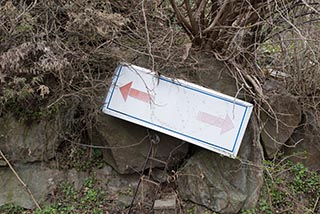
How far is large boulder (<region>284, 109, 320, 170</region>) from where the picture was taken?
10.6ft

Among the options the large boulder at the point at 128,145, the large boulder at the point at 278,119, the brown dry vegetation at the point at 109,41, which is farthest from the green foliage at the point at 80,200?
the large boulder at the point at 278,119

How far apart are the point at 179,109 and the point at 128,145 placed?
52 centimetres

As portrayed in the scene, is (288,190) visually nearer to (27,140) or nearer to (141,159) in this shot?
(141,159)

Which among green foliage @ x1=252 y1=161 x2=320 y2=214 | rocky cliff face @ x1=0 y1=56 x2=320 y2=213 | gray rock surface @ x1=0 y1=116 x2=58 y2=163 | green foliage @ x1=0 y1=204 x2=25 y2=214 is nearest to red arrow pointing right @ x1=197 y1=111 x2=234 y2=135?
rocky cliff face @ x1=0 y1=56 x2=320 y2=213

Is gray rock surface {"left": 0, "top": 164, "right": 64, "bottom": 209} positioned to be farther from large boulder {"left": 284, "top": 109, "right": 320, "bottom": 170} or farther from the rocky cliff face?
large boulder {"left": 284, "top": 109, "right": 320, "bottom": 170}

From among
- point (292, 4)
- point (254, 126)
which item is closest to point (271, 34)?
point (292, 4)

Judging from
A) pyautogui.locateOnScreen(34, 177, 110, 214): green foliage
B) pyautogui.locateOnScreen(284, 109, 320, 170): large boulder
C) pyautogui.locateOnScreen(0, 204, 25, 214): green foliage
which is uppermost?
pyautogui.locateOnScreen(284, 109, 320, 170): large boulder

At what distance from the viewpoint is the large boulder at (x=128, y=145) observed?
2.85 meters

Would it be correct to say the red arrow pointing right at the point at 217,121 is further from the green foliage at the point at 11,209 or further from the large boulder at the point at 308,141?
the green foliage at the point at 11,209

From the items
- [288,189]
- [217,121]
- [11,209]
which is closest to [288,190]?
[288,189]

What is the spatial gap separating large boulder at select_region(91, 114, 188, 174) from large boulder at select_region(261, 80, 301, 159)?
28.9 inches

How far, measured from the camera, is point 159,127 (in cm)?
270

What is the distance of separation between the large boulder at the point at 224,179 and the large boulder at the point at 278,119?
10.1 inches

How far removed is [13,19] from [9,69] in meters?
0.38
